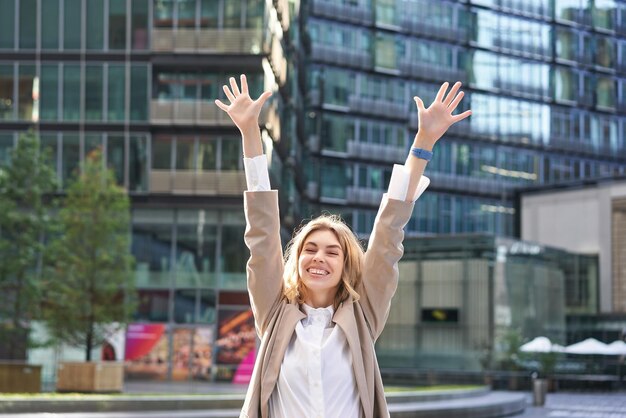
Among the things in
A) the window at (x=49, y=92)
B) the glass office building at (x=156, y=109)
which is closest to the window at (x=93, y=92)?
the glass office building at (x=156, y=109)

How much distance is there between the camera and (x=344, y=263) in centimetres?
547

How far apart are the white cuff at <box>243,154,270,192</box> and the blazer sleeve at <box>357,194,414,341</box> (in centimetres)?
48

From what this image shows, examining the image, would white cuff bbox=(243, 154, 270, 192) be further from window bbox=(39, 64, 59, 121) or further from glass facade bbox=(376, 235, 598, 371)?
glass facade bbox=(376, 235, 598, 371)

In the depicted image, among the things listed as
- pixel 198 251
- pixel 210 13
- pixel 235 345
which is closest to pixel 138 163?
pixel 198 251

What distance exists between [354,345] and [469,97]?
7817cm

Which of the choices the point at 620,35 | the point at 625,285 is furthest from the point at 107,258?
the point at 620,35

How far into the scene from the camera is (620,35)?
286 feet

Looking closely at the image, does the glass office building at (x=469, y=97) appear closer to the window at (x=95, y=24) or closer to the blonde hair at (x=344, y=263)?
the window at (x=95, y=24)

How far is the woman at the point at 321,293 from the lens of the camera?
5.20 meters

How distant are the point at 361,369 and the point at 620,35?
8512cm

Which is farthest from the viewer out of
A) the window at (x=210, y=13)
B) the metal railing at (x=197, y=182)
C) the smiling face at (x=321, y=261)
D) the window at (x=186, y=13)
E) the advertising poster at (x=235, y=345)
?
the window at (x=186, y=13)

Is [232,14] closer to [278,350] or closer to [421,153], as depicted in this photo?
[421,153]

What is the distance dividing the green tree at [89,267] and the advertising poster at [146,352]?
30.1 feet

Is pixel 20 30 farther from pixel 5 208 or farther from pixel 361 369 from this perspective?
pixel 361 369
